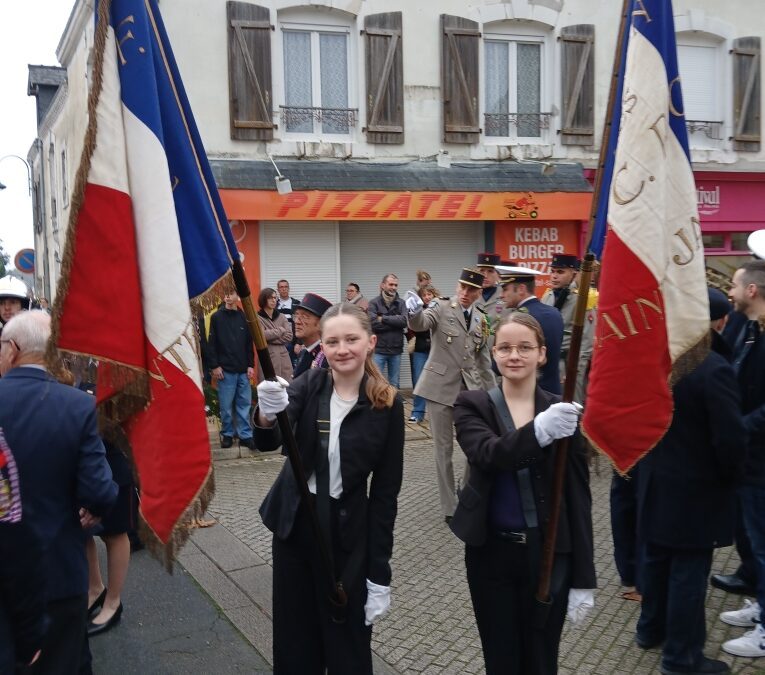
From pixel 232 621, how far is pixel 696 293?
3424mm

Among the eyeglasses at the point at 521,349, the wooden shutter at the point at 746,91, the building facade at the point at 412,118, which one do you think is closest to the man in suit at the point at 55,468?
the eyeglasses at the point at 521,349

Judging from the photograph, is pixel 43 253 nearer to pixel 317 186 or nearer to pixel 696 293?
pixel 317 186

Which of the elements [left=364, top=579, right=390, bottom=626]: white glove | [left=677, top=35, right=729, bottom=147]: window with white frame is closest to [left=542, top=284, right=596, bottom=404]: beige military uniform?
[left=364, top=579, right=390, bottom=626]: white glove

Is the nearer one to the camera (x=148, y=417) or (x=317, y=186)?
(x=148, y=417)

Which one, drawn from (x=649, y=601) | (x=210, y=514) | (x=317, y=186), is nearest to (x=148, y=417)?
(x=649, y=601)

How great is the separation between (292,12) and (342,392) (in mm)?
11279

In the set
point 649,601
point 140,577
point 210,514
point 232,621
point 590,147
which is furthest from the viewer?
point 590,147

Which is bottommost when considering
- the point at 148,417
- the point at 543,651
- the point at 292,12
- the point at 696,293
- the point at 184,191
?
the point at 543,651

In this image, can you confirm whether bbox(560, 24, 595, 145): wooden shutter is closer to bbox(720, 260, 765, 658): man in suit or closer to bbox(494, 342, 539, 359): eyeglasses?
bbox(720, 260, 765, 658): man in suit

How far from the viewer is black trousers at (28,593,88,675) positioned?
10.6 ft

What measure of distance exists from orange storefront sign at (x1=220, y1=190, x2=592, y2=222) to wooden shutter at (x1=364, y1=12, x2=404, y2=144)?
1.17m

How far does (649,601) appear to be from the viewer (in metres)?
4.38

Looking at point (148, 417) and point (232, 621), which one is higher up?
point (148, 417)

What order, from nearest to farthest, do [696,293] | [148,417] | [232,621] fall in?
[148,417], [696,293], [232,621]
